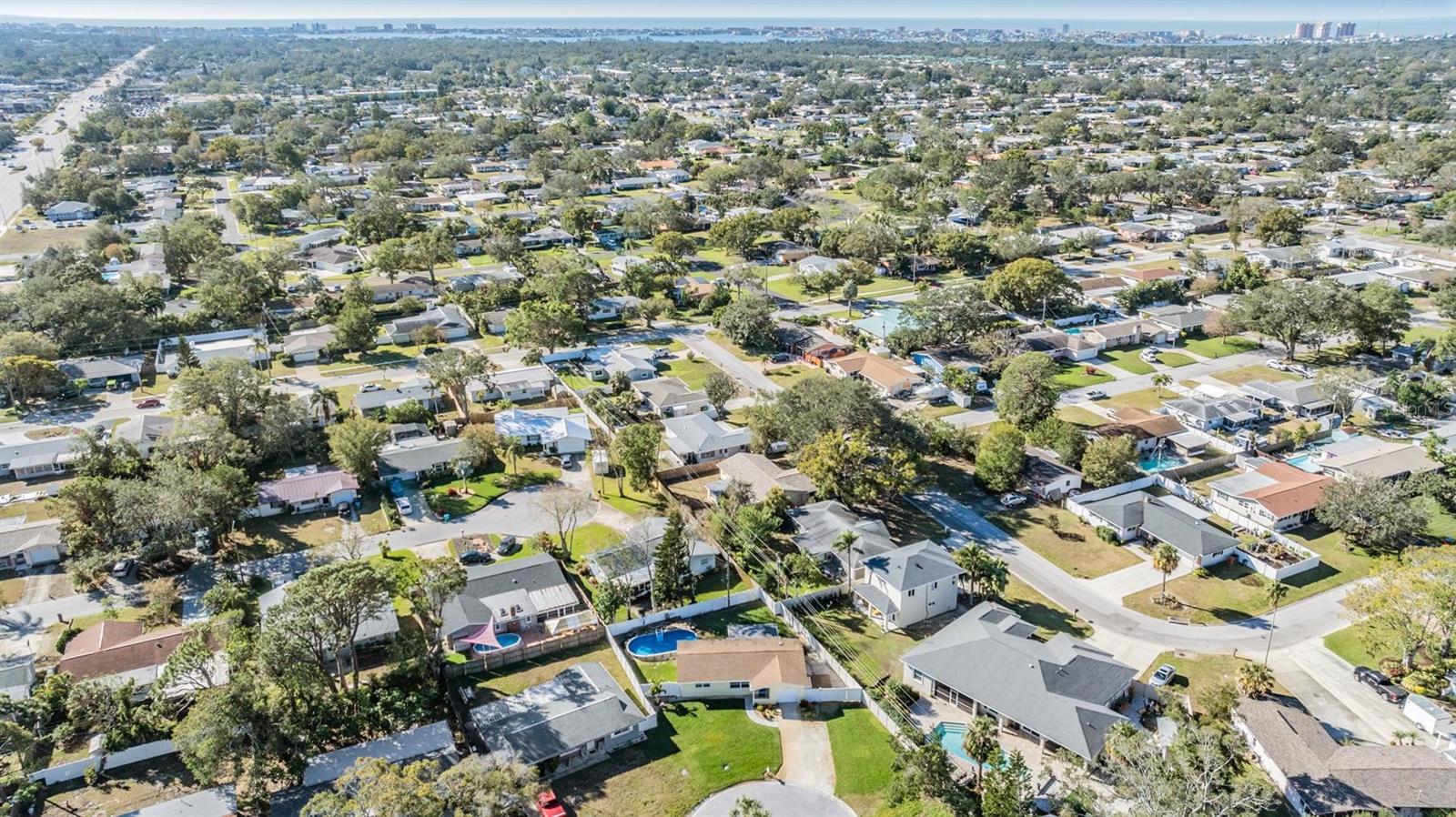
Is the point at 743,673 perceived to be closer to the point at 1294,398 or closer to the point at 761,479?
the point at 761,479

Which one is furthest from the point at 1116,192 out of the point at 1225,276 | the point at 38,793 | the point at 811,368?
the point at 38,793

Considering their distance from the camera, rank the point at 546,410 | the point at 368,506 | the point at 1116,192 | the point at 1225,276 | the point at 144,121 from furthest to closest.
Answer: the point at 144,121 < the point at 1116,192 < the point at 1225,276 < the point at 546,410 < the point at 368,506

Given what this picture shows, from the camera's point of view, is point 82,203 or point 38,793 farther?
point 82,203

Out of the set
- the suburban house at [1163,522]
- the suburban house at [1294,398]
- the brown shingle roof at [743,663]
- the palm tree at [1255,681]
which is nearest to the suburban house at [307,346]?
the brown shingle roof at [743,663]

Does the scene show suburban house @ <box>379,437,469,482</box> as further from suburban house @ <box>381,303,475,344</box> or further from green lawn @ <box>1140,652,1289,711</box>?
→ green lawn @ <box>1140,652,1289,711</box>

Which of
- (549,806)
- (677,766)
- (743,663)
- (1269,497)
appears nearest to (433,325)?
(743,663)

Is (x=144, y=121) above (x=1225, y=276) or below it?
above

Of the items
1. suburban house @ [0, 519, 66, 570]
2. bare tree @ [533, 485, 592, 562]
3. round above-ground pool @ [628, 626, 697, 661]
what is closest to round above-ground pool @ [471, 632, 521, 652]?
round above-ground pool @ [628, 626, 697, 661]

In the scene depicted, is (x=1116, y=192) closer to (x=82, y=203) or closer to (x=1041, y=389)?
(x=1041, y=389)
